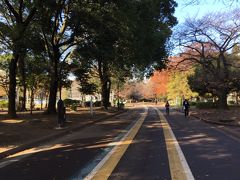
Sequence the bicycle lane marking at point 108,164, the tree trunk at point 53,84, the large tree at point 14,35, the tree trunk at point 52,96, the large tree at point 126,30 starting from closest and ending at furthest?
the bicycle lane marking at point 108,164
the large tree at point 14,35
the large tree at point 126,30
the tree trunk at point 53,84
the tree trunk at point 52,96

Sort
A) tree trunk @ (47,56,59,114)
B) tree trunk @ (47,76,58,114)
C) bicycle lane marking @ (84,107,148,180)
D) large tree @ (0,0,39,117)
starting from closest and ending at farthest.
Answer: bicycle lane marking @ (84,107,148,180) → large tree @ (0,0,39,117) → tree trunk @ (47,56,59,114) → tree trunk @ (47,76,58,114)

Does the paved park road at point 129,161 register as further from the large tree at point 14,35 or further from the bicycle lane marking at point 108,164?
the large tree at point 14,35

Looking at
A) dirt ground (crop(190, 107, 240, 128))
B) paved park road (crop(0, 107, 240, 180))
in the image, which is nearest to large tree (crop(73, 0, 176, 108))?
dirt ground (crop(190, 107, 240, 128))

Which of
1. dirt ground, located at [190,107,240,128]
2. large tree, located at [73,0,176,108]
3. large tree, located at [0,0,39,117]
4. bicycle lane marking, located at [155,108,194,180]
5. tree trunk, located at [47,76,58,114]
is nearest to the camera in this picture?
bicycle lane marking, located at [155,108,194,180]

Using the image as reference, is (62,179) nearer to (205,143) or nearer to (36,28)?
(205,143)

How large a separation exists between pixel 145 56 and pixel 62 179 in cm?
2376

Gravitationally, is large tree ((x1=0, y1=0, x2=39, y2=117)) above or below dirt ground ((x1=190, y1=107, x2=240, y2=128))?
above

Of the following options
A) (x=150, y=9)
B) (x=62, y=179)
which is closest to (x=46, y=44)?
(x=150, y=9)

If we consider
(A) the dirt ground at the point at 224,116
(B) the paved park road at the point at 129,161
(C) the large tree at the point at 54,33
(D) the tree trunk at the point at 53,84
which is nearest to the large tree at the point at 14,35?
(C) the large tree at the point at 54,33

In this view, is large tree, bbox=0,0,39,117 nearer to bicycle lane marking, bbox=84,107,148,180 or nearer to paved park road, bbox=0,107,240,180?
paved park road, bbox=0,107,240,180

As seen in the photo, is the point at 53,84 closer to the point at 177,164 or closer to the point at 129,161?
Result: the point at 129,161

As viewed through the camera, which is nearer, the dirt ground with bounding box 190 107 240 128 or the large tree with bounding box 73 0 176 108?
the large tree with bounding box 73 0 176 108

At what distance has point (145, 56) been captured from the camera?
3234cm

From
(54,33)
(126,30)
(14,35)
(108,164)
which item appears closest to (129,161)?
(108,164)
